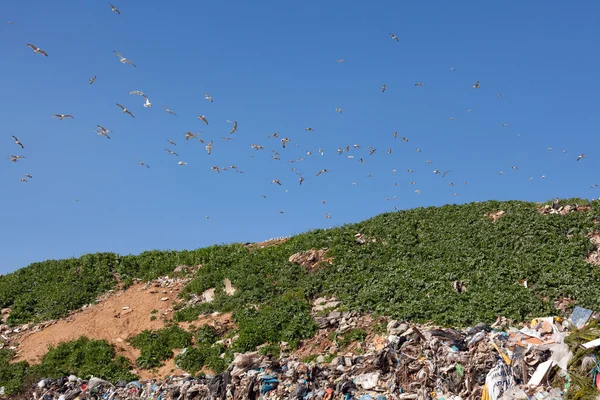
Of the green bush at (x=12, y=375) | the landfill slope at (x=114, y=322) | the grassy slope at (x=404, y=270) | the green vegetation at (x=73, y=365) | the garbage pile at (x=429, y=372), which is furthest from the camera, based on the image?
the landfill slope at (x=114, y=322)

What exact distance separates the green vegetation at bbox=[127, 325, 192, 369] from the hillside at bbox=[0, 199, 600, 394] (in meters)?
0.04

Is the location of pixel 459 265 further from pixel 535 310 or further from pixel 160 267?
pixel 160 267

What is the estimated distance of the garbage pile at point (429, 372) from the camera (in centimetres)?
866

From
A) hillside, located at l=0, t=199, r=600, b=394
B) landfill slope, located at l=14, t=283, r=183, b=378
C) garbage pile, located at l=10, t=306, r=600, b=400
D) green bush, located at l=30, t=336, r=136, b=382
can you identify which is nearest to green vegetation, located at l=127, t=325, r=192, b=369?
hillside, located at l=0, t=199, r=600, b=394

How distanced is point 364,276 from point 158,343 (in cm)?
731

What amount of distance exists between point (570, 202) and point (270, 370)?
14.2m

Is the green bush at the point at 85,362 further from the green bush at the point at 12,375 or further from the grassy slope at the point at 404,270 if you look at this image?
the grassy slope at the point at 404,270

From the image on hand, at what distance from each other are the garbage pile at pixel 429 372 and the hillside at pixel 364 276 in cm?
165

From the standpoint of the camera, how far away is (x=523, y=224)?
19.5 m

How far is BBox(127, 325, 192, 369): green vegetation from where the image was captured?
16.9 metres

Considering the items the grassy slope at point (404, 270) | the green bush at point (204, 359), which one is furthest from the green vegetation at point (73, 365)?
the grassy slope at point (404, 270)

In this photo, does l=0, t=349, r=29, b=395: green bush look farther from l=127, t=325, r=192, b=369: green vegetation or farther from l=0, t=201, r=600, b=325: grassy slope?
l=0, t=201, r=600, b=325: grassy slope

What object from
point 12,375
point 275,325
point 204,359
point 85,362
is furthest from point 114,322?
point 275,325

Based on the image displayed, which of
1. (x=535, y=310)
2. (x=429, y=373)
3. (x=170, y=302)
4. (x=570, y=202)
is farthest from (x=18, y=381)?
(x=570, y=202)
